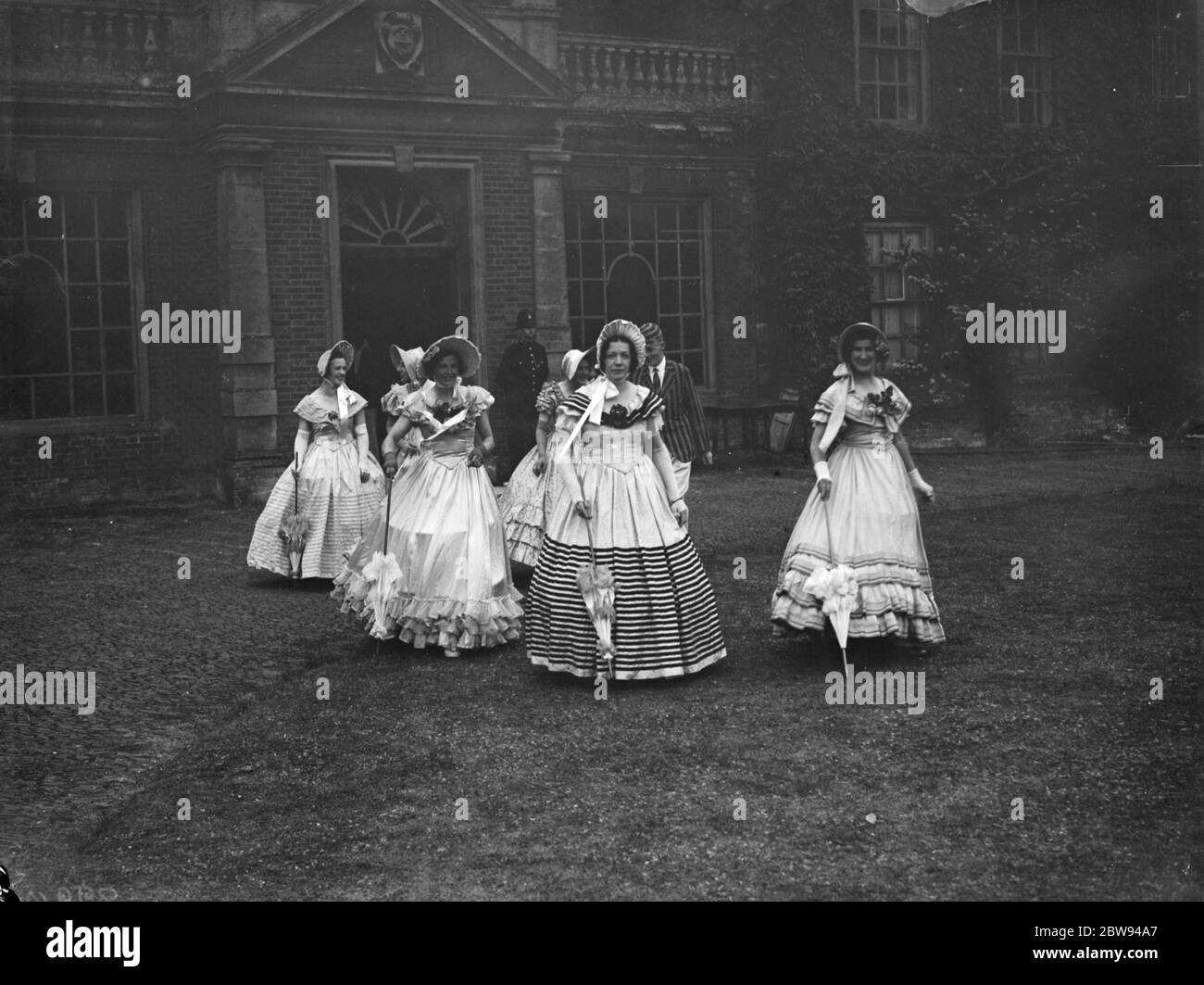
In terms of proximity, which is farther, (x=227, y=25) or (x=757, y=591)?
(x=227, y=25)

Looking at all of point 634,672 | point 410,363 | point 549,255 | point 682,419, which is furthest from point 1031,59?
point 634,672

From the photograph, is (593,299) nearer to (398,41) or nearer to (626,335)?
(398,41)

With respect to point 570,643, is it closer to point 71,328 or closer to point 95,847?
point 95,847

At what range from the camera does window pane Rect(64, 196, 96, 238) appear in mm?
14586

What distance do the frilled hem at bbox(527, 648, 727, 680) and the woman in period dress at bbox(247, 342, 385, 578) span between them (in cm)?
347

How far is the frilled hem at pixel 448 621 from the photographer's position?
8.07m

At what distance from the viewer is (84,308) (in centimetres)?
1475

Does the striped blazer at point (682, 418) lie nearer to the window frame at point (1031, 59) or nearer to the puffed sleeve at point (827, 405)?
the puffed sleeve at point (827, 405)

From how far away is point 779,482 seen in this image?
15.4 m

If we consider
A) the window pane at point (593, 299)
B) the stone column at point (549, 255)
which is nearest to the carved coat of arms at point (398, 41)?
the stone column at point (549, 255)

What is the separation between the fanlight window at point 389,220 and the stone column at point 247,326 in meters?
1.13

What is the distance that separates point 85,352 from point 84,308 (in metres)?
0.43
